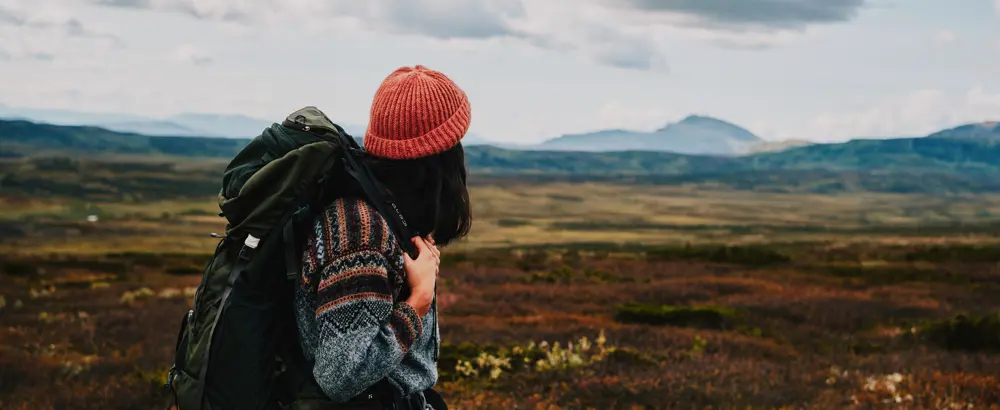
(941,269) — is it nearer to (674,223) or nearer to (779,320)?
(779,320)

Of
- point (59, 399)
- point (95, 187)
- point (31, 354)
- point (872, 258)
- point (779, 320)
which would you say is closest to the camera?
point (59, 399)

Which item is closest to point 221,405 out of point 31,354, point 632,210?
point 31,354

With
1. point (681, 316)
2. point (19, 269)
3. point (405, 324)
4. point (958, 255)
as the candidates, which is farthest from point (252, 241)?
point (958, 255)

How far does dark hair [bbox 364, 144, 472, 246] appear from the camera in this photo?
9.72 ft

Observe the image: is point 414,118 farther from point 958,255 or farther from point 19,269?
point 958,255

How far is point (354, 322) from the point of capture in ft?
8.85

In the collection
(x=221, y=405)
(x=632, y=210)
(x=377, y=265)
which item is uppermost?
(x=377, y=265)

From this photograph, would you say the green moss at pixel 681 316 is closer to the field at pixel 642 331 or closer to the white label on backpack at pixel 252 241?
the field at pixel 642 331

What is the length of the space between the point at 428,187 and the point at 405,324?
17.8 inches

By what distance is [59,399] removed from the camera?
10266mm

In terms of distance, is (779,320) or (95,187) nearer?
(779,320)

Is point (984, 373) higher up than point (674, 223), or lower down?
higher up

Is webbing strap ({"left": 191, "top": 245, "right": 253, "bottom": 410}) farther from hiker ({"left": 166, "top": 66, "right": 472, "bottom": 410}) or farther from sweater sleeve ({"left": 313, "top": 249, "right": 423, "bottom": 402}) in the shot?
sweater sleeve ({"left": 313, "top": 249, "right": 423, "bottom": 402})

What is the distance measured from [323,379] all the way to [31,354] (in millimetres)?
13863
